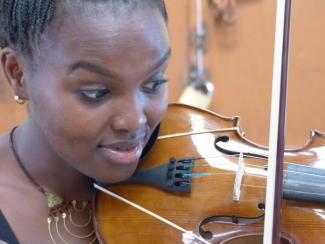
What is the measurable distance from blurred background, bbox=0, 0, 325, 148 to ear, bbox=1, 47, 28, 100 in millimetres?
954

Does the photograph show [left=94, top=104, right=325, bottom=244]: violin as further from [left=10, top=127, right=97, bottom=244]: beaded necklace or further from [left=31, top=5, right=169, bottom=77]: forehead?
[left=31, top=5, right=169, bottom=77]: forehead

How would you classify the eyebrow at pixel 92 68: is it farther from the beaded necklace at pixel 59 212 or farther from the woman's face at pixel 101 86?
the beaded necklace at pixel 59 212

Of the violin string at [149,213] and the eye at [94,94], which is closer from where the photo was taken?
the eye at [94,94]

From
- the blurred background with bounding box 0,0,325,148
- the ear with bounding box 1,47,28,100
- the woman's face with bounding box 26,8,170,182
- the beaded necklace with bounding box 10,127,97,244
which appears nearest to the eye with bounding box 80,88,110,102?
the woman's face with bounding box 26,8,170,182

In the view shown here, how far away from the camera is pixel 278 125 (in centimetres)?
66

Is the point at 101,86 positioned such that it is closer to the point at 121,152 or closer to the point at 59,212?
the point at 121,152

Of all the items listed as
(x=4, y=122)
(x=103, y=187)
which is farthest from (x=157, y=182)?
(x=4, y=122)

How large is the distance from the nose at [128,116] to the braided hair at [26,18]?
108 millimetres

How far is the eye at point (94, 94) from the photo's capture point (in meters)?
0.57

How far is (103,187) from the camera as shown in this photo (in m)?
0.71

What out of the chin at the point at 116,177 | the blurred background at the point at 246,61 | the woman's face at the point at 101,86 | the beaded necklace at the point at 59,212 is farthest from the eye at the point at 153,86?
the blurred background at the point at 246,61

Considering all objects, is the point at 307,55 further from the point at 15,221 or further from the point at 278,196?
the point at 15,221

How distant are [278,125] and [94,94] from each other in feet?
0.78

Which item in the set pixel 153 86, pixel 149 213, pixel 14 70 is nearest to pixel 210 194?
pixel 149 213
